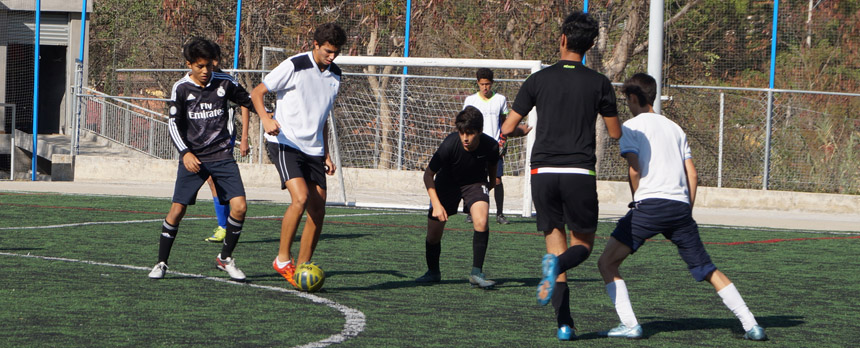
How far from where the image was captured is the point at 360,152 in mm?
18391

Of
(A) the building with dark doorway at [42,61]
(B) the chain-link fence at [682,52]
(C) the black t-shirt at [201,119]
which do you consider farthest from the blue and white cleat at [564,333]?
(A) the building with dark doorway at [42,61]

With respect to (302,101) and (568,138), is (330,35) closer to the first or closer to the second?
(302,101)

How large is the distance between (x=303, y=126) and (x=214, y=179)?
0.93 metres

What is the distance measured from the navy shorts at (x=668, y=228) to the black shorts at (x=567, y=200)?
214mm

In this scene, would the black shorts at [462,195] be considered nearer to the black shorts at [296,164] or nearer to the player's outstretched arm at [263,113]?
the black shorts at [296,164]

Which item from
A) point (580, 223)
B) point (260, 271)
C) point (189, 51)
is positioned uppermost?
point (189, 51)

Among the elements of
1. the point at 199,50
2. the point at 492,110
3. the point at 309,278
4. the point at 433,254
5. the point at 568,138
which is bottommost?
the point at 309,278

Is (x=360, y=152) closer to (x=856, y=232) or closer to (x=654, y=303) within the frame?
(x=856, y=232)

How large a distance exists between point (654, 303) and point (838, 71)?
14258mm

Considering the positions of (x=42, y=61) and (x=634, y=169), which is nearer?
(x=634, y=169)

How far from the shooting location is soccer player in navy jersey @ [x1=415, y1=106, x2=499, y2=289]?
301 inches

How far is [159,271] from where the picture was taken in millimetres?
7555

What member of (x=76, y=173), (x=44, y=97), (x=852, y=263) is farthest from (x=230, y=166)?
(x=44, y=97)

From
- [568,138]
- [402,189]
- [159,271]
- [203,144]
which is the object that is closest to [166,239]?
[159,271]
